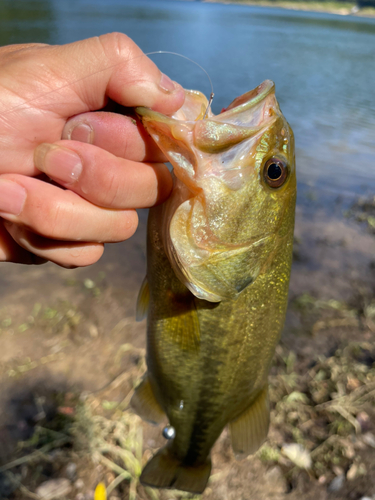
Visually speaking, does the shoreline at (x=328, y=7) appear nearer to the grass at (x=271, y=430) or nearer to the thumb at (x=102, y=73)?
the grass at (x=271, y=430)

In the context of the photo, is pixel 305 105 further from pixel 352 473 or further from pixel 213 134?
pixel 213 134

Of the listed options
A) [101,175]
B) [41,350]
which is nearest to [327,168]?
[41,350]

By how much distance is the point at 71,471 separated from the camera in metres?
2.55

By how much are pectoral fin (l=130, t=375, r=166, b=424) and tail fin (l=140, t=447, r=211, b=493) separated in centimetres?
19

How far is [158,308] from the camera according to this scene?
1801mm

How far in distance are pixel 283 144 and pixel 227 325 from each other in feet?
2.68

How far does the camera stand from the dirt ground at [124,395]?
2529 millimetres

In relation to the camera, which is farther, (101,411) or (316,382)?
(316,382)

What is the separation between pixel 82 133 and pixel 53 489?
229 cm

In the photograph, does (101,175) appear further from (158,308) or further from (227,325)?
(227,325)

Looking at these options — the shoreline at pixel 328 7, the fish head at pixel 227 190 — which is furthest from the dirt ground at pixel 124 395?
the shoreline at pixel 328 7

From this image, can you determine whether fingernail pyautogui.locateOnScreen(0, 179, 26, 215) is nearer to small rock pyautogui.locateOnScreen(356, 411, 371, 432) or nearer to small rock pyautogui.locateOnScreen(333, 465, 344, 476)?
small rock pyautogui.locateOnScreen(333, 465, 344, 476)

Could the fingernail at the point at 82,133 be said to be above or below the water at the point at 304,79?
above

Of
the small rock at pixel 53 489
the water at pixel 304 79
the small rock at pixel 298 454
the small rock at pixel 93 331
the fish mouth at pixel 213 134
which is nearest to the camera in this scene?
the fish mouth at pixel 213 134
